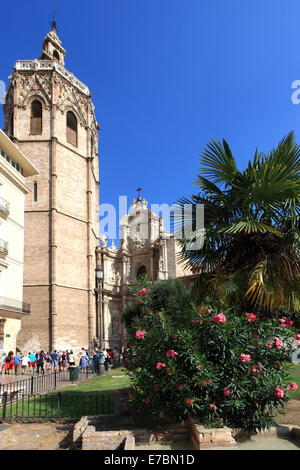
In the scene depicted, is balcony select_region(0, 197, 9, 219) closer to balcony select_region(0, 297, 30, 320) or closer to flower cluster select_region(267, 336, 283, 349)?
balcony select_region(0, 297, 30, 320)

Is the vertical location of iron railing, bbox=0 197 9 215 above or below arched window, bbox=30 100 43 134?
below

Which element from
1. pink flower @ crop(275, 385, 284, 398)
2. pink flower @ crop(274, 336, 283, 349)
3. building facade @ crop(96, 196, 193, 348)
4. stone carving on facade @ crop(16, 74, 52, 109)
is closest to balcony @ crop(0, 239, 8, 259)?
pink flower @ crop(274, 336, 283, 349)

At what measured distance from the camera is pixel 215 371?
618 centimetres

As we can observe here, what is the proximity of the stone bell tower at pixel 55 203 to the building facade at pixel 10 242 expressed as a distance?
22.3 ft

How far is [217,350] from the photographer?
6426mm

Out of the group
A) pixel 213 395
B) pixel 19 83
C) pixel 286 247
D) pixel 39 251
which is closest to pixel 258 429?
pixel 213 395

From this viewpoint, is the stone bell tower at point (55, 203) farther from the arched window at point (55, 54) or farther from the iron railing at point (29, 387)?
the iron railing at point (29, 387)

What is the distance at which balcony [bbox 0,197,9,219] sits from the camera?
21159mm

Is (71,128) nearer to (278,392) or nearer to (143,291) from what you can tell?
(143,291)

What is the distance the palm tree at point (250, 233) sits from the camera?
7.42 metres

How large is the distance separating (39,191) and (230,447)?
1169 inches

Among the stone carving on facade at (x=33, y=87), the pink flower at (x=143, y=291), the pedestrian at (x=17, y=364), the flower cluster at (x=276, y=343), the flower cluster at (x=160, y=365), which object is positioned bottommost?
the pedestrian at (x=17, y=364)

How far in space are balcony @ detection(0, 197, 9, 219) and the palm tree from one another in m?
15.2

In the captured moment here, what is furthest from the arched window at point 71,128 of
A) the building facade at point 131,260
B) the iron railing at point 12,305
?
the iron railing at point 12,305
